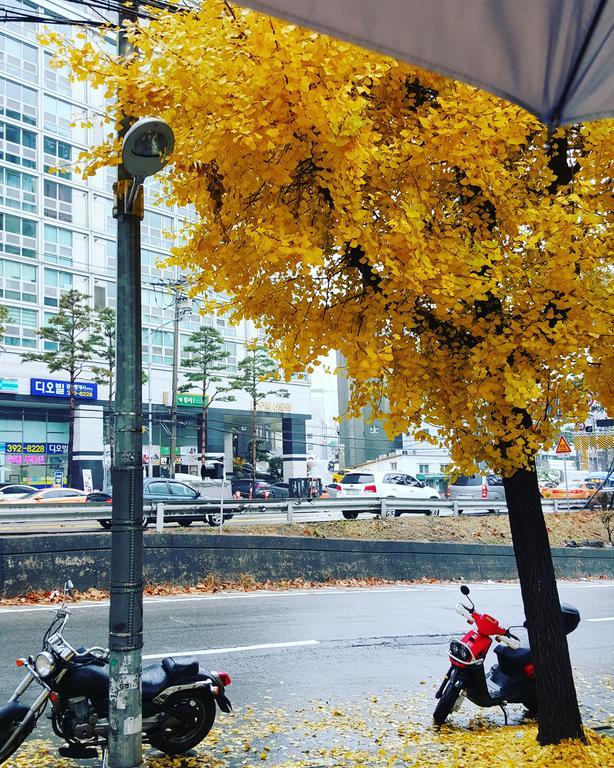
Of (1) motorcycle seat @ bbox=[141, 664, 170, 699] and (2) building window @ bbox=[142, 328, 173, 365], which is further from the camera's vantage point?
(2) building window @ bbox=[142, 328, 173, 365]

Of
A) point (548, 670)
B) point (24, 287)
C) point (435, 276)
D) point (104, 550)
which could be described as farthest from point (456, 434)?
point (24, 287)

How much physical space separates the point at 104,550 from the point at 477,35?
12.1 m

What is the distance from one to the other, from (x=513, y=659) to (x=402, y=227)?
4386mm

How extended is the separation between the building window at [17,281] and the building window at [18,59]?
40.7 ft

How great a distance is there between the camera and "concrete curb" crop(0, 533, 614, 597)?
1244cm

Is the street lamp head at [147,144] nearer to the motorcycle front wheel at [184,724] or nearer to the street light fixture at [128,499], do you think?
the street light fixture at [128,499]

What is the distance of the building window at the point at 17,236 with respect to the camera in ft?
152

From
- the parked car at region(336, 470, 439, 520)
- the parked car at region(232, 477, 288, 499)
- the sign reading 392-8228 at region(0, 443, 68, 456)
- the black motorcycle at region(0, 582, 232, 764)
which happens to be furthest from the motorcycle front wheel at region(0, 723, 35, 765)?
the parked car at region(232, 477, 288, 499)

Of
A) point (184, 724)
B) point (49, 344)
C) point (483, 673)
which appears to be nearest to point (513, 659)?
point (483, 673)

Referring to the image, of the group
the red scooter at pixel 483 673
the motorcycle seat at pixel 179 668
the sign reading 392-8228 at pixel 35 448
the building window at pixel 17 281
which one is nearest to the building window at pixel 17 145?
the building window at pixel 17 281

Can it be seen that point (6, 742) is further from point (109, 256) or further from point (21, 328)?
point (109, 256)

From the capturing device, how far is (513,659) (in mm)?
6918

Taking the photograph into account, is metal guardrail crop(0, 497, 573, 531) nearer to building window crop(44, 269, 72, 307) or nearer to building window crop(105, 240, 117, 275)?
building window crop(44, 269, 72, 307)

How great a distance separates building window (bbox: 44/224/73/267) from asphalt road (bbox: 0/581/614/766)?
40.2 meters
